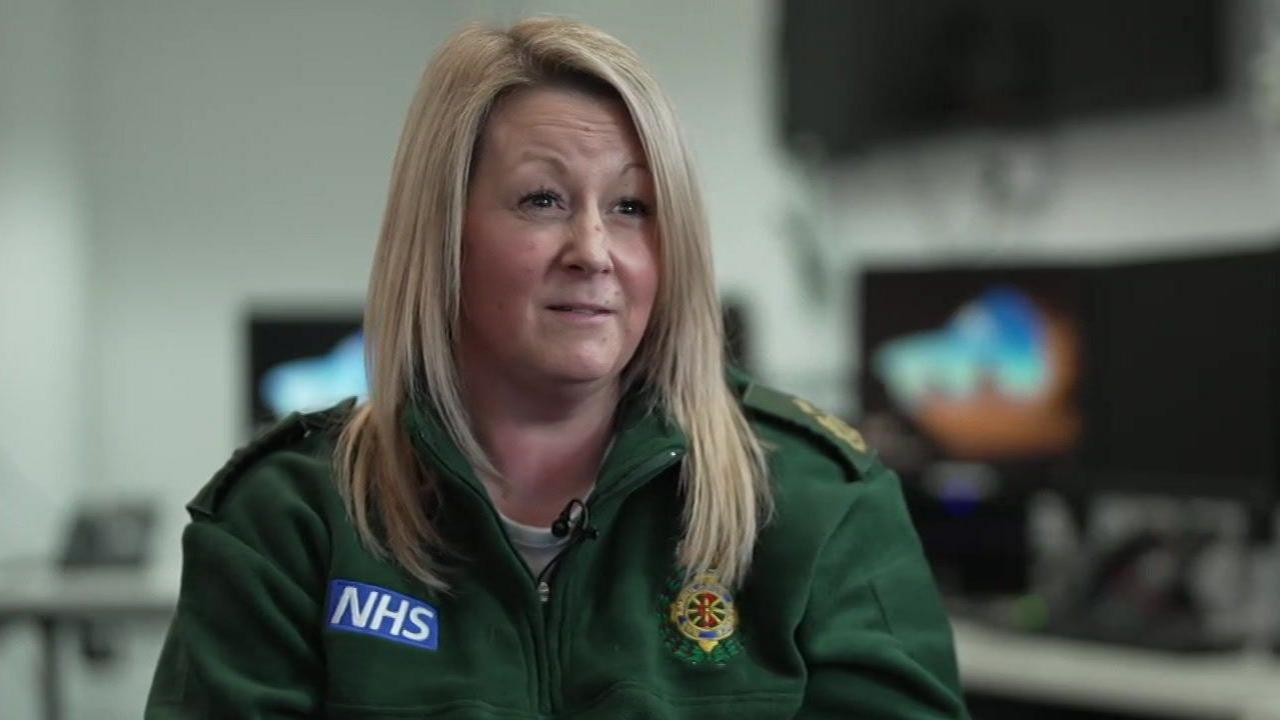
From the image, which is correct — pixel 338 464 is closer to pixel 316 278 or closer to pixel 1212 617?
pixel 1212 617

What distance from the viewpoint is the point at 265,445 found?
1436mm

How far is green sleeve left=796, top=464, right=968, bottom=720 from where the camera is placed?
137cm

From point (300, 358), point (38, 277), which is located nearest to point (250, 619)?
point (300, 358)

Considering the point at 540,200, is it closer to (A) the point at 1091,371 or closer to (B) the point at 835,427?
(B) the point at 835,427

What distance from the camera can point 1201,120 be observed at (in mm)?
3283

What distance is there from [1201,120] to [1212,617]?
106 centimetres

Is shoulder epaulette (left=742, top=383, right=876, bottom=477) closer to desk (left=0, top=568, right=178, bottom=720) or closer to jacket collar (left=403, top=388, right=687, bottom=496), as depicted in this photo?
jacket collar (left=403, top=388, right=687, bottom=496)

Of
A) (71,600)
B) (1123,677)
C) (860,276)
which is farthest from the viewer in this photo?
(71,600)

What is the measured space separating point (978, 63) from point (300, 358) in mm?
1823

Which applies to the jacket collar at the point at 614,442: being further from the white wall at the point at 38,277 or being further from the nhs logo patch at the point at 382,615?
the white wall at the point at 38,277

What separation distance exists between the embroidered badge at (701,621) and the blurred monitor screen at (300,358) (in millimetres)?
2895

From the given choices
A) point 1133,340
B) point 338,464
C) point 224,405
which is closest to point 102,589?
point 224,405

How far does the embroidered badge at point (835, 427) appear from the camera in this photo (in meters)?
1.50

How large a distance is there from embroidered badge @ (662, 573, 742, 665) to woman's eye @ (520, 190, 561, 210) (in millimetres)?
330
